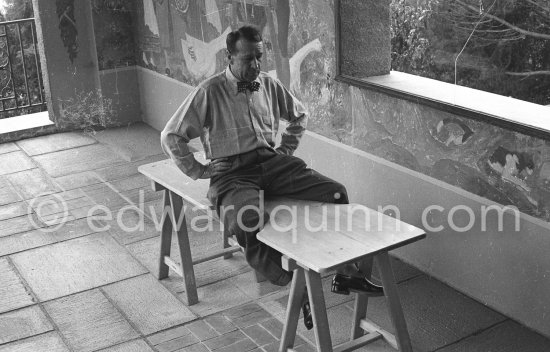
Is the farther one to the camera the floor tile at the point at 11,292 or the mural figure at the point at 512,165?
the floor tile at the point at 11,292

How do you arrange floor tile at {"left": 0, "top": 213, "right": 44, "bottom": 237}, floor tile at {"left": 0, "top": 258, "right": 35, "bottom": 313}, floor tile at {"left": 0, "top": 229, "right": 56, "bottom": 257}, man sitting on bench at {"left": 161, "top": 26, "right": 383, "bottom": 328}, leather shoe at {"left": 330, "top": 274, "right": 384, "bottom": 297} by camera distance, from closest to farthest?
leather shoe at {"left": 330, "top": 274, "right": 384, "bottom": 297}, man sitting on bench at {"left": 161, "top": 26, "right": 383, "bottom": 328}, floor tile at {"left": 0, "top": 258, "right": 35, "bottom": 313}, floor tile at {"left": 0, "top": 229, "right": 56, "bottom": 257}, floor tile at {"left": 0, "top": 213, "right": 44, "bottom": 237}

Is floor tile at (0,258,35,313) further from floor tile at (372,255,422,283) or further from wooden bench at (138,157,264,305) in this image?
floor tile at (372,255,422,283)

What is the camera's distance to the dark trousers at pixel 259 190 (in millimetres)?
4023

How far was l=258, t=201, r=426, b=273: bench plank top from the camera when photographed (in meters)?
3.53

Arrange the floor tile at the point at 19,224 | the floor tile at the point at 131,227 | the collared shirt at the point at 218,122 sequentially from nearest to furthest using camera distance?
the collared shirt at the point at 218,122, the floor tile at the point at 131,227, the floor tile at the point at 19,224

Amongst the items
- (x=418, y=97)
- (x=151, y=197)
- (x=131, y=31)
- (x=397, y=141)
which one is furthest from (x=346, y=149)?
(x=131, y=31)

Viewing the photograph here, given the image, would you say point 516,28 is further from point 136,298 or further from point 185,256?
point 136,298

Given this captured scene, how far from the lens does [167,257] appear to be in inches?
193

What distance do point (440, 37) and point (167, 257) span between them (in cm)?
222

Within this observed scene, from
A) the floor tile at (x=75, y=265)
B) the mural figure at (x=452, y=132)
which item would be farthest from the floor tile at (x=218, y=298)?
the mural figure at (x=452, y=132)

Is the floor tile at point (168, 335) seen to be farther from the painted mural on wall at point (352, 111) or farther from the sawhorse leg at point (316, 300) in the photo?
the painted mural on wall at point (352, 111)

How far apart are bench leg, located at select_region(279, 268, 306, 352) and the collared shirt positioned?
88cm

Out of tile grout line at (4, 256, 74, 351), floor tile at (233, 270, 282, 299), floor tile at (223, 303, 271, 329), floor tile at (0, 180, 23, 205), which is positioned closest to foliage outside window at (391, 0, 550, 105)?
floor tile at (233, 270, 282, 299)

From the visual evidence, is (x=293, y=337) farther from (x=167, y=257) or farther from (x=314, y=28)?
(x=314, y=28)
